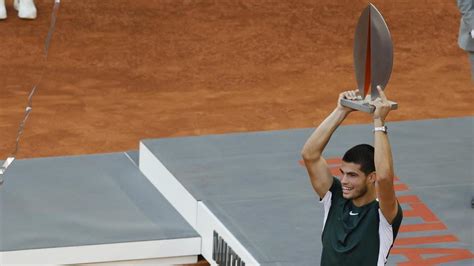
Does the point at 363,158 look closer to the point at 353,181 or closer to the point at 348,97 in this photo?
the point at 353,181

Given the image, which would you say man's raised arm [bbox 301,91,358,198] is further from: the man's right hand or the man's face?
the man's face

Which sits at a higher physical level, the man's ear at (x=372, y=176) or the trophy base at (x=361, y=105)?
the trophy base at (x=361, y=105)

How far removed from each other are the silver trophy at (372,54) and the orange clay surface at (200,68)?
14.4 feet

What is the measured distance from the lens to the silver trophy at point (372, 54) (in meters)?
5.58

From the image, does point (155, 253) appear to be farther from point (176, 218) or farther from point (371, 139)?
point (371, 139)

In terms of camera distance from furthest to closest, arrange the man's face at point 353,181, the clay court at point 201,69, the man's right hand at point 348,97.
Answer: the clay court at point 201,69, the man's right hand at point 348,97, the man's face at point 353,181

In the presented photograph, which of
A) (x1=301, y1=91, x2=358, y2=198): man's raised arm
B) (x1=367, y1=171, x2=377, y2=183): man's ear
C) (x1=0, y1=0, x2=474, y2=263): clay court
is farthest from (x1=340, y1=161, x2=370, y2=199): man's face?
(x1=0, y1=0, x2=474, y2=263): clay court

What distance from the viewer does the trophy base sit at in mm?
5449

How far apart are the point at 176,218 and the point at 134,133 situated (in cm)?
219

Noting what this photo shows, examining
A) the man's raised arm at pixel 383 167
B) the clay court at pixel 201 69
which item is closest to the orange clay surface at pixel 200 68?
the clay court at pixel 201 69

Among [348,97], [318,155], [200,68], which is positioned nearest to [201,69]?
[200,68]

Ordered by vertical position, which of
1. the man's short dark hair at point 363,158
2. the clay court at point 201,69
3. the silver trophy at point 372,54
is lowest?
the man's short dark hair at point 363,158

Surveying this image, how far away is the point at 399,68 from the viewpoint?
39.9 feet

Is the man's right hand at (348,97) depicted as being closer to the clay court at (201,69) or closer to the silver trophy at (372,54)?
the silver trophy at (372,54)
